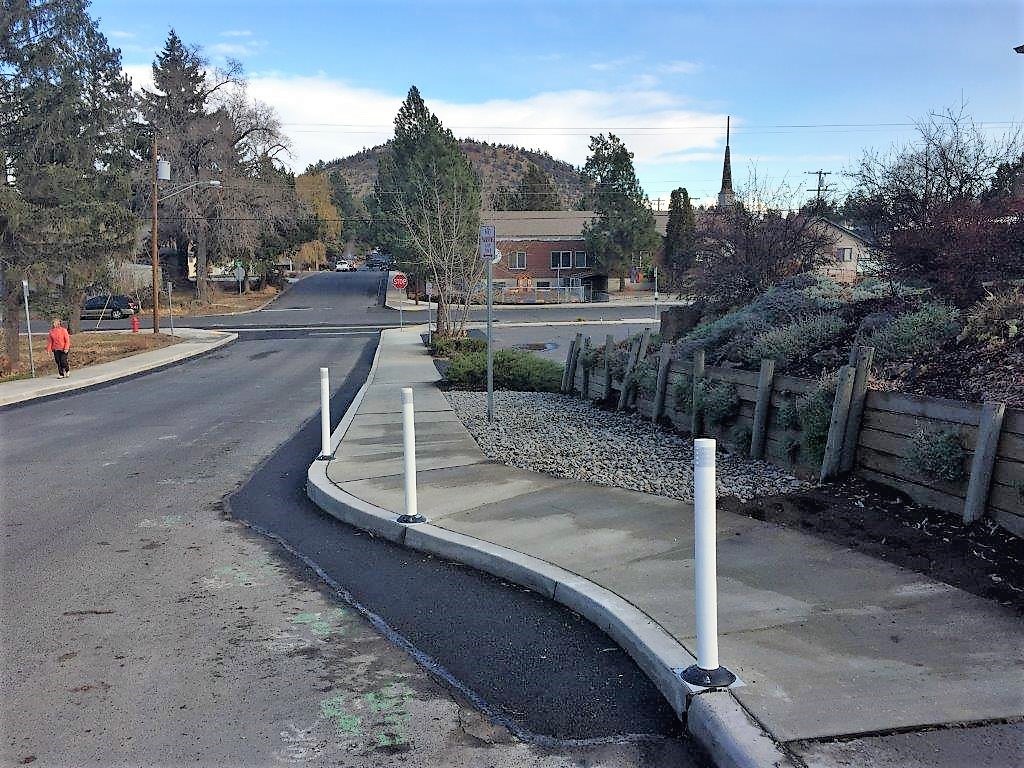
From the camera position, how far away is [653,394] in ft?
36.0

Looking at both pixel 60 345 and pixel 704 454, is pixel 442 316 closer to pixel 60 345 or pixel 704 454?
pixel 60 345

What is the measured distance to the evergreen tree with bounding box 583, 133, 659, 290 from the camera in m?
64.7

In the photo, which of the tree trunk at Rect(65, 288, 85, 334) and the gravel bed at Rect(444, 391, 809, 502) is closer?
the gravel bed at Rect(444, 391, 809, 502)

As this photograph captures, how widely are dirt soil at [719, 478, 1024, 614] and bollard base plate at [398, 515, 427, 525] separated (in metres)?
2.50

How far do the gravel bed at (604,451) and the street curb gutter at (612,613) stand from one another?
6.83ft

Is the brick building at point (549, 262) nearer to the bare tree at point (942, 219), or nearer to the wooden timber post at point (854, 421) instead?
the bare tree at point (942, 219)

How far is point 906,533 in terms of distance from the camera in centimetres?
559

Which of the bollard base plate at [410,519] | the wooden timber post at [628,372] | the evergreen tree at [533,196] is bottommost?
the bollard base plate at [410,519]

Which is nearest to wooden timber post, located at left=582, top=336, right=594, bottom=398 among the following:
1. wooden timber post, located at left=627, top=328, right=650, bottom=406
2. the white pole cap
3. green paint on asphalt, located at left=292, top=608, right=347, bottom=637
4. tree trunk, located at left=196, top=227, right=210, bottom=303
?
wooden timber post, located at left=627, top=328, right=650, bottom=406

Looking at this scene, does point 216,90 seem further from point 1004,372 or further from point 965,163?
point 1004,372

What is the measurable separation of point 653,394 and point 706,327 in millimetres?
1862

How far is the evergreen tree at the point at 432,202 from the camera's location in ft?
87.0

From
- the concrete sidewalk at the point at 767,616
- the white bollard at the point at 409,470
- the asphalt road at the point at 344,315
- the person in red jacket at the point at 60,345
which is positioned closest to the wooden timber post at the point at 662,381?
the concrete sidewalk at the point at 767,616

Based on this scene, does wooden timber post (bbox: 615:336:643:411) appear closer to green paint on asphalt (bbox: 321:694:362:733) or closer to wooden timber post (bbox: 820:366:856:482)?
wooden timber post (bbox: 820:366:856:482)
